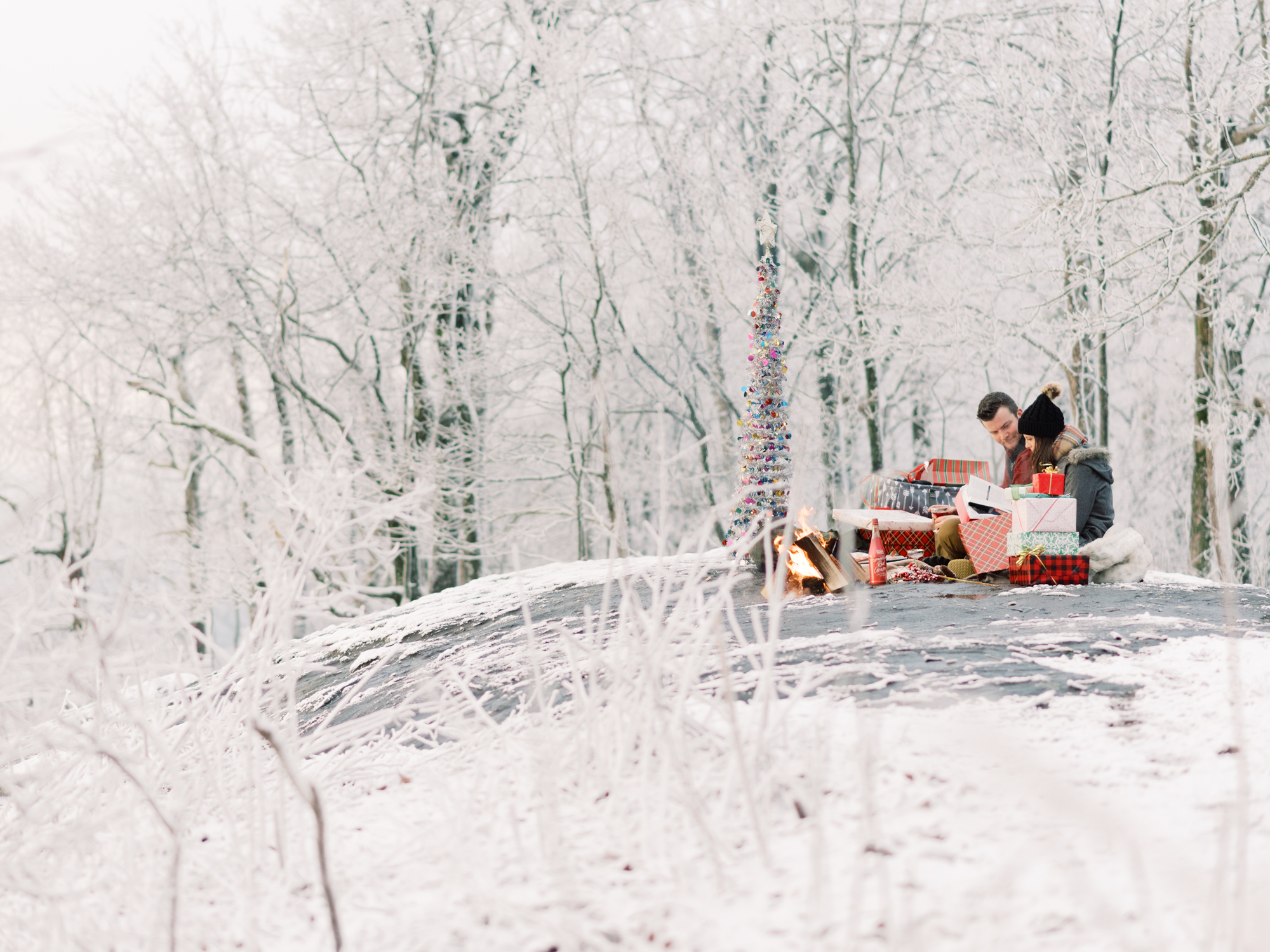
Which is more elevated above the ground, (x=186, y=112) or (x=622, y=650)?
(x=186, y=112)

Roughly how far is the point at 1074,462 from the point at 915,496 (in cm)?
154

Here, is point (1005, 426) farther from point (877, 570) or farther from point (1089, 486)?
point (877, 570)

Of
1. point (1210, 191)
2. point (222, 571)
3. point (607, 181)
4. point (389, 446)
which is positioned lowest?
point (222, 571)

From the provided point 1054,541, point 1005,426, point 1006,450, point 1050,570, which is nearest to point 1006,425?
point 1005,426

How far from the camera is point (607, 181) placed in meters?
13.1

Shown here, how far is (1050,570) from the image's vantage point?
4.95 meters

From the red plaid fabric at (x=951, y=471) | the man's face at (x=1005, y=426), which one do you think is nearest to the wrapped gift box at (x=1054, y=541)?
the man's face at (x=1005, y=426)

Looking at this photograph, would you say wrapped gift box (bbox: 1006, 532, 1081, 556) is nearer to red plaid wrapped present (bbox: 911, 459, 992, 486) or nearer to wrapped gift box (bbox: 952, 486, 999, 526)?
wrapped gift box (bbox: 952, 486, 999, 526)

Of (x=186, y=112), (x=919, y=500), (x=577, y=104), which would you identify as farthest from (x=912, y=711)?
(x=186, y=112)

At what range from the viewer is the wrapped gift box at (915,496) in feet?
21.2

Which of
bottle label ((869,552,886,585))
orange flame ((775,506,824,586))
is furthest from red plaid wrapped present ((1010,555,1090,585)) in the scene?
orange flame ((775,506,824,586))

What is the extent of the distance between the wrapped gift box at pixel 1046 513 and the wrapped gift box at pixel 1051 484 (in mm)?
86

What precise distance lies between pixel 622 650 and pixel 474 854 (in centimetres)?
53

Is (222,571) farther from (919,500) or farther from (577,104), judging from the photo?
(919,500)
